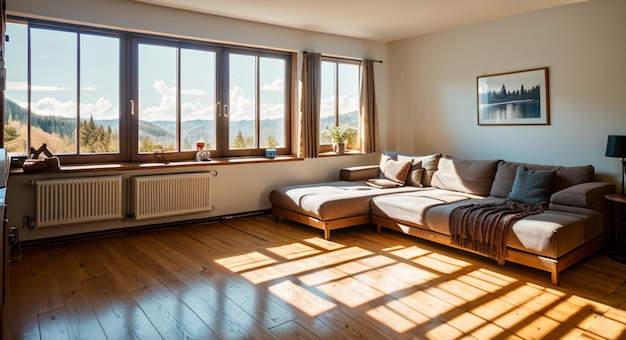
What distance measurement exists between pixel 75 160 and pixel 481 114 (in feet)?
15.4

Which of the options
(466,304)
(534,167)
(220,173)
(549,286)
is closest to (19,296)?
(220,173)

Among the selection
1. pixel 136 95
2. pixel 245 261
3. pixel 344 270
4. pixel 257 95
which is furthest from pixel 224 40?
pixel 344 270

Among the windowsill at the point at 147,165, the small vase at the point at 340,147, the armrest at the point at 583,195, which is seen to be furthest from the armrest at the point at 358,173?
the armrest at the point at 583,195

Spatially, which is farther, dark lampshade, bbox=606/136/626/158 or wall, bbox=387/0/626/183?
wall, bbox=387/0/626/183

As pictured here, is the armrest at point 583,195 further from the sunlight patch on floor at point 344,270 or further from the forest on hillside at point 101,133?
the forest on hillside at point 101,133

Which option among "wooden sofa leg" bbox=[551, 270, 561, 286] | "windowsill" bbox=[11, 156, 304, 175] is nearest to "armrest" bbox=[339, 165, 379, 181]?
"windowsill" bbox=[11, 156, 304, 175]

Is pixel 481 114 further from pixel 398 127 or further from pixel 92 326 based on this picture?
pixel 92 326

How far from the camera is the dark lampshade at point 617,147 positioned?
12.9 ft

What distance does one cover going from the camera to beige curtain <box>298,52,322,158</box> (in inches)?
231

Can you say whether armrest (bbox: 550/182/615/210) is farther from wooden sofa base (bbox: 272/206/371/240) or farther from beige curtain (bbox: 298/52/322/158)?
beige curtain (bbox: 298/52/322/158)

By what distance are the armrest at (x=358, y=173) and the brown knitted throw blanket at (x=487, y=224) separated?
195 centimetres

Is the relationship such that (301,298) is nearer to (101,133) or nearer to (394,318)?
(394,318)

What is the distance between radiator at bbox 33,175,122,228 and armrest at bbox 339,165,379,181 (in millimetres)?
2771

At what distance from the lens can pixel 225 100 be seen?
5504 mm
